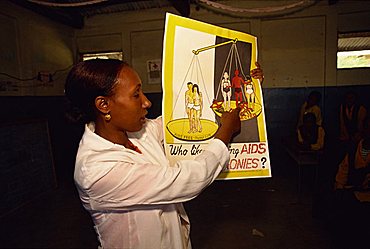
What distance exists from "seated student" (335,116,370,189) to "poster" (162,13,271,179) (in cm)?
105

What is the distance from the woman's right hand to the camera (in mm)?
699

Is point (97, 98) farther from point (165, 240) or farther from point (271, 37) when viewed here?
point (271, 37)

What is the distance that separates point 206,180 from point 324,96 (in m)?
3.38

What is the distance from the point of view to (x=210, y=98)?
80 cm

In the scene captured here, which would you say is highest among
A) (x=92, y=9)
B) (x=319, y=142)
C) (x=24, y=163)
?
(x=92, y=9)

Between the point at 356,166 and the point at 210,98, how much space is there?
50.9 inches

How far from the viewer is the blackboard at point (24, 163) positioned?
8.46 feet

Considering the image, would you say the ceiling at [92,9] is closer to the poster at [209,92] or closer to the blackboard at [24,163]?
the blackboard at [24,163]

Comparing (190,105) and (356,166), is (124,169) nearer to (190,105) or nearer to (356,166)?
(190,105)

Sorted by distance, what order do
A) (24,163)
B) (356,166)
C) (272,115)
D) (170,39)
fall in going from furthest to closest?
1. (272,115)
2. (24,163)
3. (356,166)
4. (170,39)

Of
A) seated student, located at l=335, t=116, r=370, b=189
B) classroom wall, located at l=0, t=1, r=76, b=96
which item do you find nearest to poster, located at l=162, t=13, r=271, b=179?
seated student, located at l=335, t=116, r=370, b=189

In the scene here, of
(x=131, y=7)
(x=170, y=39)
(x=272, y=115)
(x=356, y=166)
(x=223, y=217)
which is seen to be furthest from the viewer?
(x=131, y=7)

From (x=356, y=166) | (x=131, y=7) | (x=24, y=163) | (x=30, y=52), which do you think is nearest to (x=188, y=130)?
(x=356, y=166)

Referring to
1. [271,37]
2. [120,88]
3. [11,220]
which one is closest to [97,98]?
[120,88]
